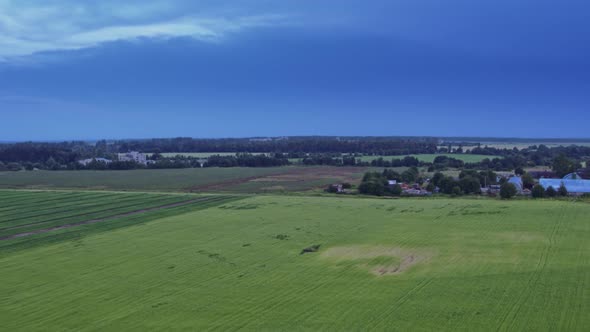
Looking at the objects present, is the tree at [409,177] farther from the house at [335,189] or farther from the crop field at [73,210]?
the crop field at [73,210]

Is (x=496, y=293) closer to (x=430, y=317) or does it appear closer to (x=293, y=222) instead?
(x=430, y=317)

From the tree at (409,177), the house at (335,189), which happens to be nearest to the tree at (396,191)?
the house at (335,189)

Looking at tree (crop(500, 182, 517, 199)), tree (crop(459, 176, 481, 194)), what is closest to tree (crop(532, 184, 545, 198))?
tree (crop(500, 182, 517, 199))

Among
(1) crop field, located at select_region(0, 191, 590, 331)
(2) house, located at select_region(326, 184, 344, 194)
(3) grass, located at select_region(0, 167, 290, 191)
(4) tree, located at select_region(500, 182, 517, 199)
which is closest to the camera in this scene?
(1) crop field, located at select_region(0, 191, 590, 331)

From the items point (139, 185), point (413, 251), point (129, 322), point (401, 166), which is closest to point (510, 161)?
point (401, 166)

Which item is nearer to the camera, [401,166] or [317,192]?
[317,192]

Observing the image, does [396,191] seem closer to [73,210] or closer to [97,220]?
[97,220]

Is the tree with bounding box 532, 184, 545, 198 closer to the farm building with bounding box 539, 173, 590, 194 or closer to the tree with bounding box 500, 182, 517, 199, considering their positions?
the tree with bounding box 500, 182, 517, 199
